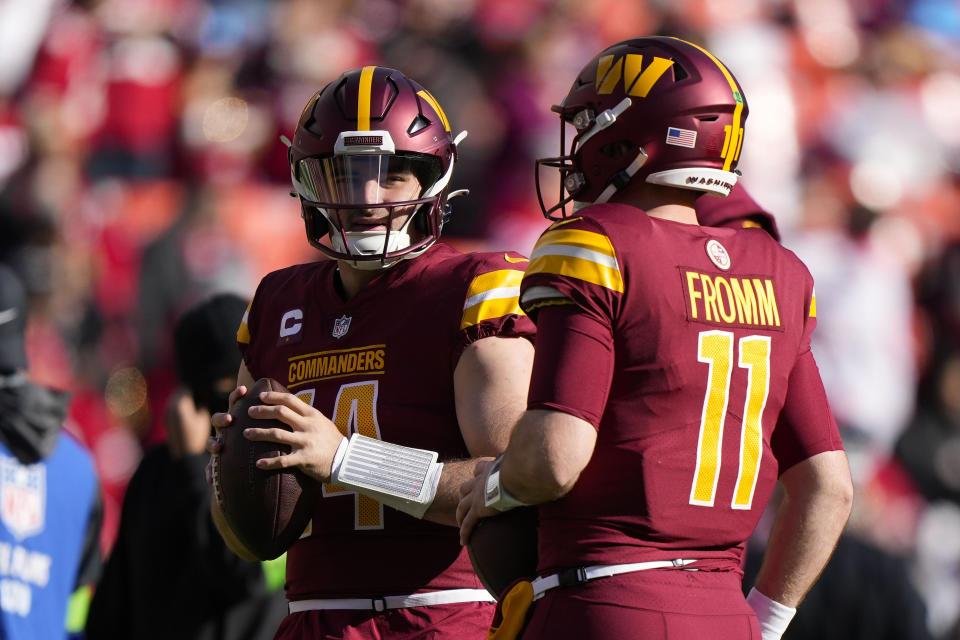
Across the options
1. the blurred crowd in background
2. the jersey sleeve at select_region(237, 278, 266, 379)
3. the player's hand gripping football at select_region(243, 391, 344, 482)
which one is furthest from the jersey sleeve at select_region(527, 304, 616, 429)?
the blurred crowd in background

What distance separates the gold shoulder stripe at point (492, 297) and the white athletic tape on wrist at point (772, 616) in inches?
33.4

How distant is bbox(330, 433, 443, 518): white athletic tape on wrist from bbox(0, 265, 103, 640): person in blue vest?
212cm

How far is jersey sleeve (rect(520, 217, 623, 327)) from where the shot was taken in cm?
273

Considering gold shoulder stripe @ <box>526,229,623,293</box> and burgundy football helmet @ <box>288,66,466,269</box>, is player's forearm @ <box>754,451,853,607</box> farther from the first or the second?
A: burgundy football helmet @ <box>288,66,466,269</box>

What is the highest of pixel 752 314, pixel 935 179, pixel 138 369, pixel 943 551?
pixel 752 314

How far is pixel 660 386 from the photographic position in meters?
2.79

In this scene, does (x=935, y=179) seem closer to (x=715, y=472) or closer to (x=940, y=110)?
(x=940, y=110)

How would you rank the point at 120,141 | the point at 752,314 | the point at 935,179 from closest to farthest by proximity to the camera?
the point at 752,314
the point at 120,141
the point at 935,179

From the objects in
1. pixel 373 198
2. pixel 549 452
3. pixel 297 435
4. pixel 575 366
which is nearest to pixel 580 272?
pixel 575 366

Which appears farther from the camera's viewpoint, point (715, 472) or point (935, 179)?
point (935, 179)

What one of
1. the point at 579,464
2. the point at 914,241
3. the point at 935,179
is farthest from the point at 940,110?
the point at 579,464

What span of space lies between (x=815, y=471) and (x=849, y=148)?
21.4 ft

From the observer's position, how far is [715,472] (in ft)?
9.35

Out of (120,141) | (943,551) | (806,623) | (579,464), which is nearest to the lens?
(579,464)
